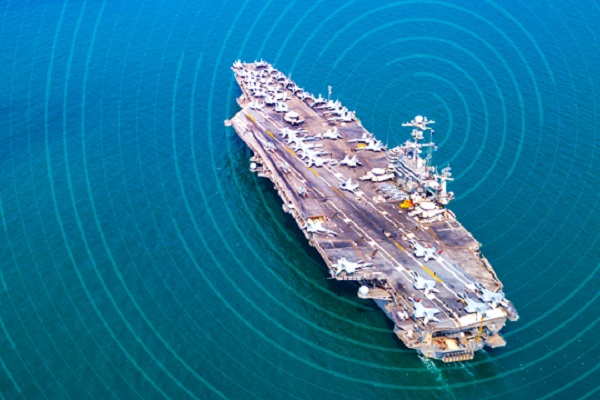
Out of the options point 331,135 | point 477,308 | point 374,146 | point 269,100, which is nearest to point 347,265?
point 477,308

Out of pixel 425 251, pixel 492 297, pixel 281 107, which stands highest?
pixel 281 107

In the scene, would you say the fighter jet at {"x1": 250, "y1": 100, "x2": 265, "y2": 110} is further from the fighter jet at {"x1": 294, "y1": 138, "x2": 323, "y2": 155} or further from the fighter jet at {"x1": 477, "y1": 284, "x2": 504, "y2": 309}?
the fighter jet at {"x1": 477, "y1": 284, "x2": 504, "y2": 309}

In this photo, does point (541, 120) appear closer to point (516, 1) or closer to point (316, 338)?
point (516, 1)

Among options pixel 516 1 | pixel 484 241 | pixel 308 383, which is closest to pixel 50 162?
pixel 308 383

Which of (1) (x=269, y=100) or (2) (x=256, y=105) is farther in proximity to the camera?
(1) (x=269, y=100)

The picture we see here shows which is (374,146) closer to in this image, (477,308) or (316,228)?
(316,228)

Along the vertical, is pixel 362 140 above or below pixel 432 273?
above

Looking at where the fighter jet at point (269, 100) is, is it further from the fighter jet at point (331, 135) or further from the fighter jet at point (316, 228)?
the fighter jet at point (316, 228)
